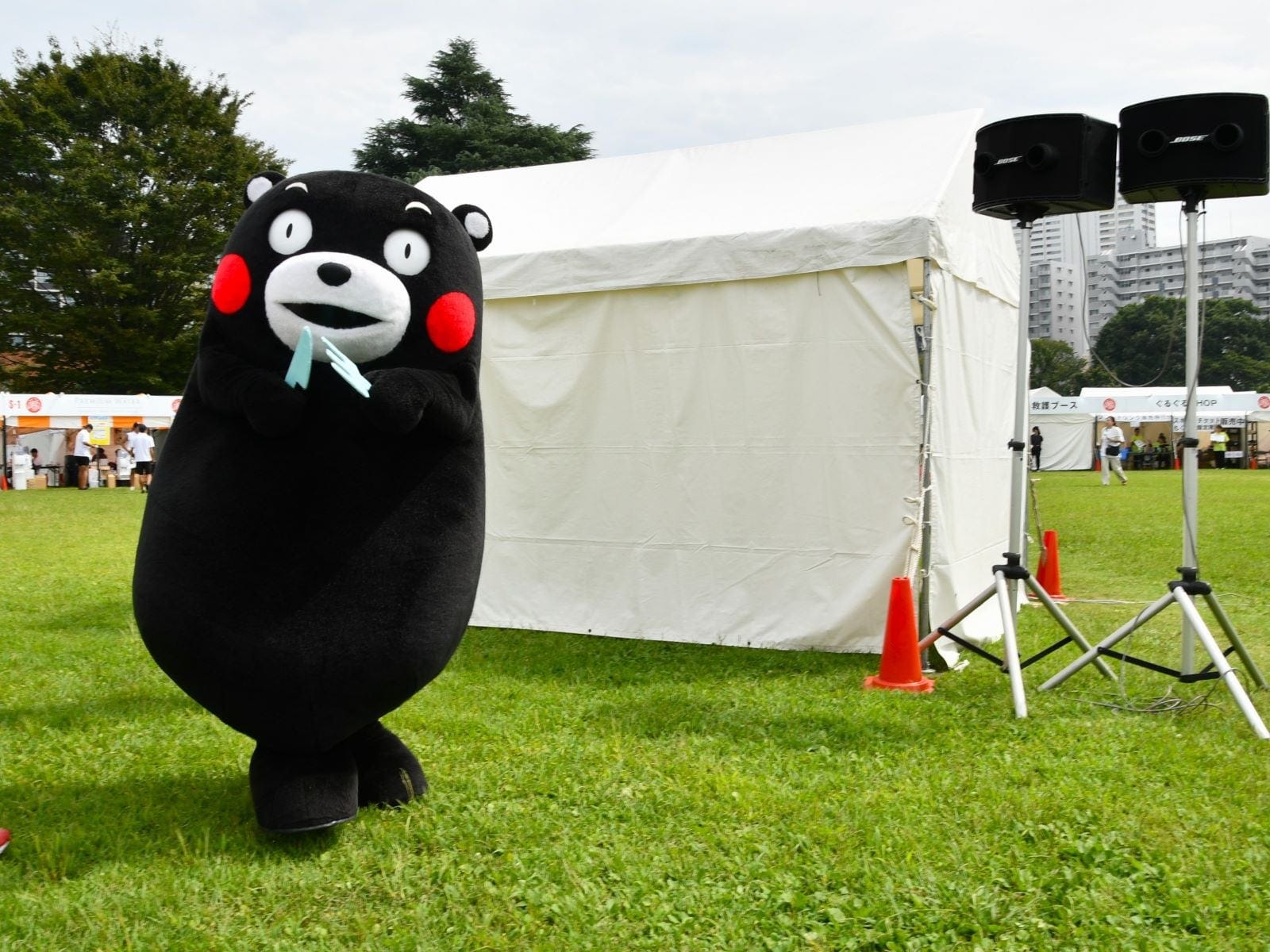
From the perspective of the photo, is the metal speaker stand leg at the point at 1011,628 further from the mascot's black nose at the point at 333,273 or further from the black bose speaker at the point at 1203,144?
the mascot's black nose at the point at 333,273

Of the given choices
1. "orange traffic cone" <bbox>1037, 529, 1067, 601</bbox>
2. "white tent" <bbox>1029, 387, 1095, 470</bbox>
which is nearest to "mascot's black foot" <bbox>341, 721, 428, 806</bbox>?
"orange traffic cone" <bbox>1037, 529, 1067, 601</bbox>

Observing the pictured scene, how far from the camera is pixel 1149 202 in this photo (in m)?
5.42

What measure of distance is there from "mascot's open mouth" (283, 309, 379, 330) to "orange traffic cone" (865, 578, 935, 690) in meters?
3.38

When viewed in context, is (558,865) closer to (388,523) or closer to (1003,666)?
Answer: (388,523)

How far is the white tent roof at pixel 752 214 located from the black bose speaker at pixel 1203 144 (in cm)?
124

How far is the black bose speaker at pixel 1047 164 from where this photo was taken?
514cm

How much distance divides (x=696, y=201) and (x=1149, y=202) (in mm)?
2817

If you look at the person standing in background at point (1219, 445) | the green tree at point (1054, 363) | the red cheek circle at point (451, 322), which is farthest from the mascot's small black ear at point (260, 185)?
the green tree at point (1054, 363)

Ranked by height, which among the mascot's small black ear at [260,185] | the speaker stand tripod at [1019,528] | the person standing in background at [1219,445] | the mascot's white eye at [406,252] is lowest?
the person standing in background at [1219,445]

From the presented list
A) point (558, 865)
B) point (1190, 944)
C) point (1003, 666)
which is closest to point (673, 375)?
point (1003, 666)

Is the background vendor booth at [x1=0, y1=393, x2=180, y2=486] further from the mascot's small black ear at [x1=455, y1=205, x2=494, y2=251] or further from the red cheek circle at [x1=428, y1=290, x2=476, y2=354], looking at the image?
the red cheek circle at [x1=428, y1=290, x2=476, y2=354]

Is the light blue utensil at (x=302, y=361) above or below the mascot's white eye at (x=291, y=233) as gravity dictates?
below

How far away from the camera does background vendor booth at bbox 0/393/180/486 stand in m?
26.8

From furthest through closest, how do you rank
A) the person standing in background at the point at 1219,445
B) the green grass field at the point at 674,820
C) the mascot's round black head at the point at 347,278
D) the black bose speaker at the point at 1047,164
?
the person standing in background at the point at 1219,445 → the black bose speaker at the point at 1047,164 → the mascot's round black head at the point at 347,278 → the green grass field at the point at 674,820
